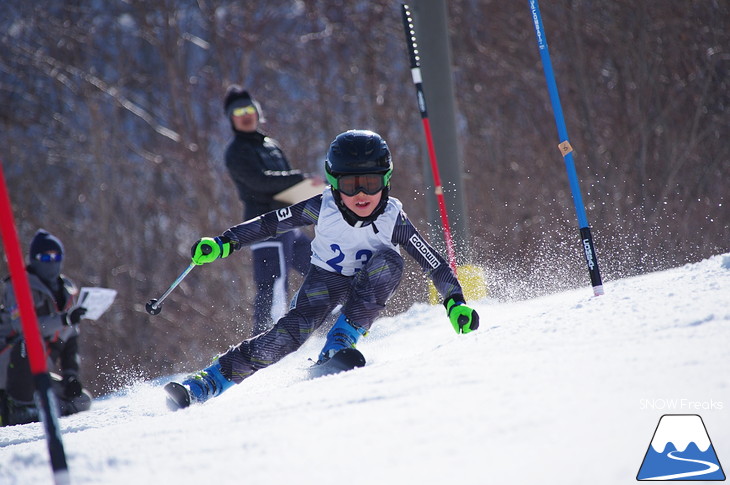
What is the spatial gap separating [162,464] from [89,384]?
1175 centimetres

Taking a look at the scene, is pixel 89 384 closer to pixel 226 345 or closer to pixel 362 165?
pixel 226 345

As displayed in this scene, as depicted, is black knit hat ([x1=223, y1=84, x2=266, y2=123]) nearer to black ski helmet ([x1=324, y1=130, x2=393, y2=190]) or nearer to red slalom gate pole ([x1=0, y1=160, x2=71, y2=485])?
black ski helmet ([x1=324, y1=130, x2=393, y2=190])

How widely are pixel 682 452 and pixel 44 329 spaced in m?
4.26

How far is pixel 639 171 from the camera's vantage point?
10.5 meters

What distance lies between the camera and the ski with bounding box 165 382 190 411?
3.55m

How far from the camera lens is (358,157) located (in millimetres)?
3703

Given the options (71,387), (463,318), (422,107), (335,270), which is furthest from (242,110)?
(463,318)

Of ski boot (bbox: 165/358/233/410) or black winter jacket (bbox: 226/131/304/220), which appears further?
black winter jacket (bbox: 226/131/304/220)

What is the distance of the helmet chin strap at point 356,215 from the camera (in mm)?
3775

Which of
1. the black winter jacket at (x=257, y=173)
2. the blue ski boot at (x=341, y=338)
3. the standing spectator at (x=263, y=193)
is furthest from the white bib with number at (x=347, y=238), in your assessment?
the black winter jacket at (x=257, y=173)

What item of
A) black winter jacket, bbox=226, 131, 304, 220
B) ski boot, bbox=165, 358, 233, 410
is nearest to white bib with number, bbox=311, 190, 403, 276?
ski boot, bbox=165, 358, 233, 410

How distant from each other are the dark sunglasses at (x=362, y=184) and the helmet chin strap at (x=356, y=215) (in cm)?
6

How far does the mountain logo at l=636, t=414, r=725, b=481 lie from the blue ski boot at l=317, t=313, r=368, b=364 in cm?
176

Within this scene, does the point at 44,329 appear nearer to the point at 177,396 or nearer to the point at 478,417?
the point at 177,396
